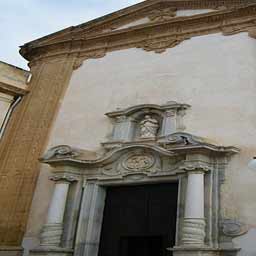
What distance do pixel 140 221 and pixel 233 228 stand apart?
5.29 feet

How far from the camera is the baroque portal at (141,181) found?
18.4 feet

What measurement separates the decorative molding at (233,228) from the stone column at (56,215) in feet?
8.94

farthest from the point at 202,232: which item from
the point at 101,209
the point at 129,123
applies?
the point at 129,123

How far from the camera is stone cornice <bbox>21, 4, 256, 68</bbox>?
7816mm

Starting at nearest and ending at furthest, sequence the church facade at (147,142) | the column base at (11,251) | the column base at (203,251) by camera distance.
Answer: the column base at (203,251) < the church facade at (147,142) < the column base at (11,251)

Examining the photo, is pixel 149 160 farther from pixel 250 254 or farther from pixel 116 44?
pixel 116 44

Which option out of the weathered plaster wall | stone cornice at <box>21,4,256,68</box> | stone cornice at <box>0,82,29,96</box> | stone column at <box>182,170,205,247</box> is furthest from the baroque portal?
stone cornice at <box>0,82,29,96</box>

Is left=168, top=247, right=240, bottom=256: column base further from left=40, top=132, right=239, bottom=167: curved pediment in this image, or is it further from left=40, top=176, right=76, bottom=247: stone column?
left=40, top=176, right=76, bottom=247: stone column

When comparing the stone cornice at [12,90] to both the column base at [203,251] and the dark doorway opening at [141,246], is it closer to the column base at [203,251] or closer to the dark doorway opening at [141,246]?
the dark doorway opening at [141,246]

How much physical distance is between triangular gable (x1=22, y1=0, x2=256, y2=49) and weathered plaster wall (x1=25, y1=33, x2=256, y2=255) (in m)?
0.96

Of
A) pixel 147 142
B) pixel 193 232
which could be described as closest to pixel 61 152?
pixel 147 142

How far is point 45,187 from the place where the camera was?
7246 mm

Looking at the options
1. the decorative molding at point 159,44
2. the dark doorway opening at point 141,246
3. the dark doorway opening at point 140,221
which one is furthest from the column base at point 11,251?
the decorative molding at point 159,44

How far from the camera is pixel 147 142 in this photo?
6.79 m
